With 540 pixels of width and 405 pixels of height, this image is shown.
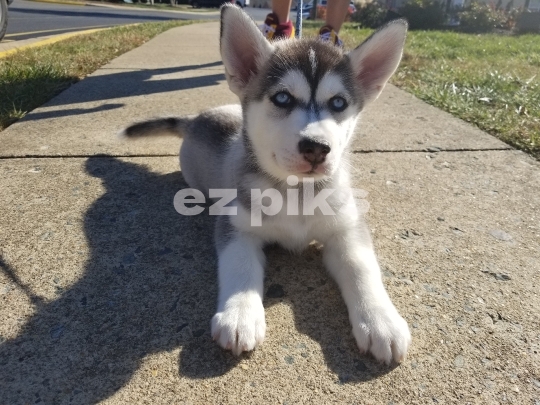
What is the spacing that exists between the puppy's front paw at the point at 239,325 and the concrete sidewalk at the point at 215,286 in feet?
0.21

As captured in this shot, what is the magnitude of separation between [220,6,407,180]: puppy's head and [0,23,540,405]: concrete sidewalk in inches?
25.4

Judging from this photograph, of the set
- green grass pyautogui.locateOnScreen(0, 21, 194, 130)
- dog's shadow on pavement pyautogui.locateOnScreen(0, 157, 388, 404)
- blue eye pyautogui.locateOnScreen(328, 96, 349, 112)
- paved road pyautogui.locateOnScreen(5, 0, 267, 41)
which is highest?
blue eye pyautogui.locateOnScreen(328, 96, 349, 112)

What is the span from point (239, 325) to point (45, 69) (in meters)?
5.43

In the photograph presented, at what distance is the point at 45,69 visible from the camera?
590 cm

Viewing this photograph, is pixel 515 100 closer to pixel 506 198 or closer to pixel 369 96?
pixel 506 198

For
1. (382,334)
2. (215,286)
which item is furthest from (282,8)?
(382,334)

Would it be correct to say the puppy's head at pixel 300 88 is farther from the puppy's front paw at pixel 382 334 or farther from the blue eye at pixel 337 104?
the puppy's front paw at pixel 382 334

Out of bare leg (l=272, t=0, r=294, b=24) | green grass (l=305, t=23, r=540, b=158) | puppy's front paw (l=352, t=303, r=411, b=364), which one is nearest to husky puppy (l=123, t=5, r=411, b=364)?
puppy's front paw (l=352, t=303, r=411, b=364)

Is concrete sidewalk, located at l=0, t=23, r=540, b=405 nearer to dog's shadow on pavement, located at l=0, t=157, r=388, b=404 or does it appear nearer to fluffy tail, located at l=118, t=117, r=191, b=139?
dog's shadow on pavement, located at l=0, t=157, r=388, b=404

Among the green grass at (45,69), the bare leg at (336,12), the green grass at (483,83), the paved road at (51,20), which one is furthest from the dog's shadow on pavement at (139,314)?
the paved road at (51,20)

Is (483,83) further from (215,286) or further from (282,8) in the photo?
(215,286)

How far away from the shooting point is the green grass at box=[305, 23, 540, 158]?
4520mm

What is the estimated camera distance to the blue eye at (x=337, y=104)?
2.38 meters

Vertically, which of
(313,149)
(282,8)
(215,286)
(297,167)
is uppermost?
(282,8)
